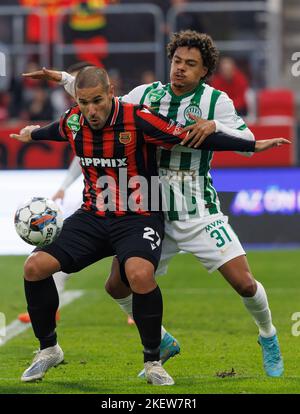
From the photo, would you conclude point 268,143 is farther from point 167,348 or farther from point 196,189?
point 167,348

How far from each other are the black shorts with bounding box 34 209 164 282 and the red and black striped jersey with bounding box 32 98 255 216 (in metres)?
0.08

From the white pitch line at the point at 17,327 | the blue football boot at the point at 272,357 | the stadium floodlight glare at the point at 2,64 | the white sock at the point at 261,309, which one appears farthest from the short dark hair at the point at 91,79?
the stadium floodlight glare at the point at 2,64

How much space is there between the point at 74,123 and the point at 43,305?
113cm

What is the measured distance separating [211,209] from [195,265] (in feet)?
22.4

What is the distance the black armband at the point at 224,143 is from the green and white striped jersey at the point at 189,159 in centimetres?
27

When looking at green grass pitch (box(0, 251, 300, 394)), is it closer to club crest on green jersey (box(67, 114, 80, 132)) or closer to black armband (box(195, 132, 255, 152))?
black armband (box(195, 132, 255, 152))

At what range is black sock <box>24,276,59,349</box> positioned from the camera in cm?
674

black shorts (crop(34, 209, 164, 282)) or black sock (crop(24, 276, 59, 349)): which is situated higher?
black shorts (crop(34, 209, 164, 282))

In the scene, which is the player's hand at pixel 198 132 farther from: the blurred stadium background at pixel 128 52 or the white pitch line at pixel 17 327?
the blurred stadium background at pixel 128 52

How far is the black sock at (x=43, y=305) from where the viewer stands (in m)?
6.74

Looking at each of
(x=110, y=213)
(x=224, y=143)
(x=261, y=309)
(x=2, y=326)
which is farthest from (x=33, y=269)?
(x=2, y=326)

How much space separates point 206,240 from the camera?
23.0ft

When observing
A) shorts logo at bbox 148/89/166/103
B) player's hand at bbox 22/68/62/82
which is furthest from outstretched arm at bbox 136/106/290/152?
player's hand at bbox 22/68/62/82
